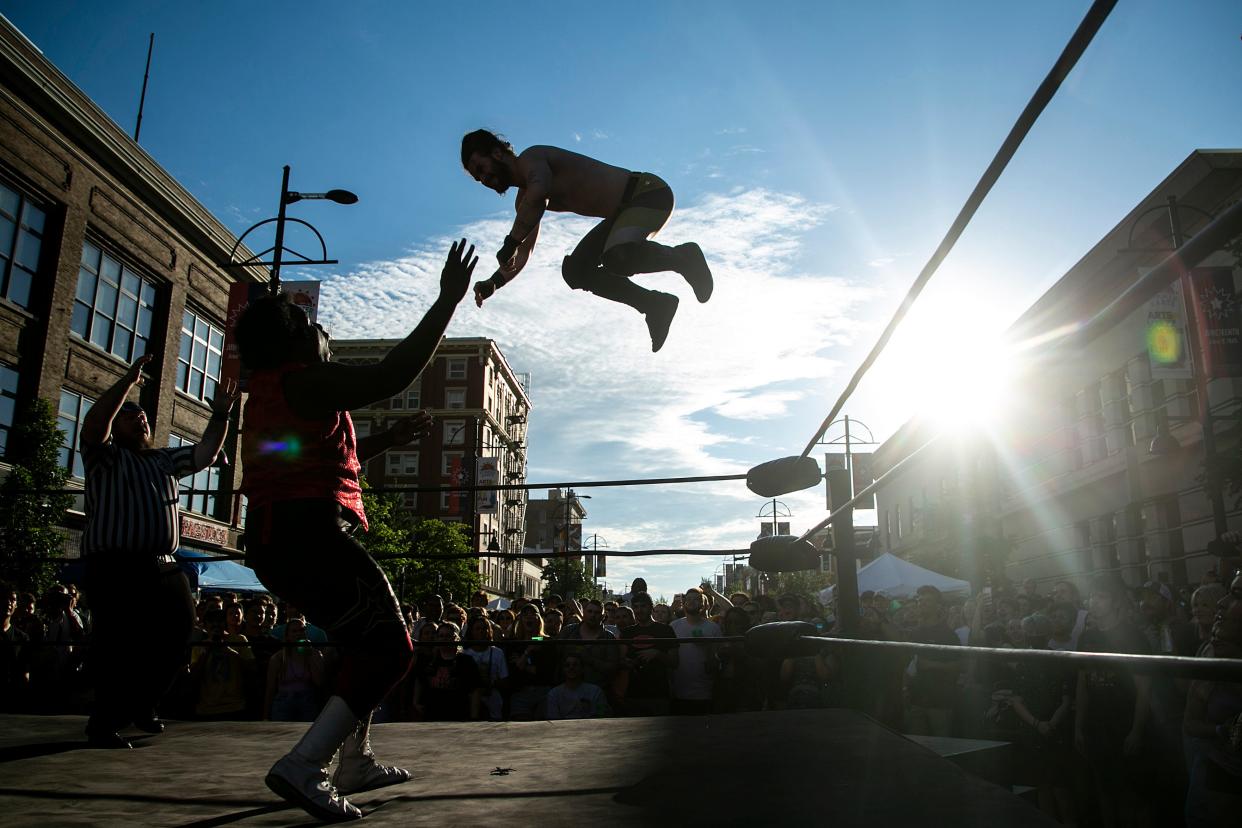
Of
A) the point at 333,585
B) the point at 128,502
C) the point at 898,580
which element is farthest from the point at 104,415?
the point at 898,580

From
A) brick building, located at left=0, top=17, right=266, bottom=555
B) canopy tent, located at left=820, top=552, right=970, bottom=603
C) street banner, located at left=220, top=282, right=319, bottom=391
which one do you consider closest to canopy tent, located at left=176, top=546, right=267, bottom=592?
brick building, located at left=0, top=17, right=266, bottom=555

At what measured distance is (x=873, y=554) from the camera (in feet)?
153

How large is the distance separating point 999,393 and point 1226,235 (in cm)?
93

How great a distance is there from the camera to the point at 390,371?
2.21 m

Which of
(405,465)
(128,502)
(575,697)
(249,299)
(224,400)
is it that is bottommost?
(575,697)

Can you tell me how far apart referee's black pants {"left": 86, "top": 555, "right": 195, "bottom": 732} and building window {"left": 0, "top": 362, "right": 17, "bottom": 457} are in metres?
14.2

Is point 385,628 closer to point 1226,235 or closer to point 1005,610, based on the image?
point 1226,235

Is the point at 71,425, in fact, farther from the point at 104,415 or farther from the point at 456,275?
the point at 456,275

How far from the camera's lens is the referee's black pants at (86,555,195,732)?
3.46 meters

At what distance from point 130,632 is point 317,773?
1855 mm

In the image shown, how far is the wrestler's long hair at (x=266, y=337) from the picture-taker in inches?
96.7

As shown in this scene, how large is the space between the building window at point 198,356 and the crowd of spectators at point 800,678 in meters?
14.3

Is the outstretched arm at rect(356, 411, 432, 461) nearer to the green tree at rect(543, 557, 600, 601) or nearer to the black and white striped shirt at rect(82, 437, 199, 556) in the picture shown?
the black and white striped shirt at rect(82, 437, 199, 556)

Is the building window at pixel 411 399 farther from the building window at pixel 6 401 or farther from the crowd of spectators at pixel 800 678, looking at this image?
the crowd of spectators at pixel 800 678
